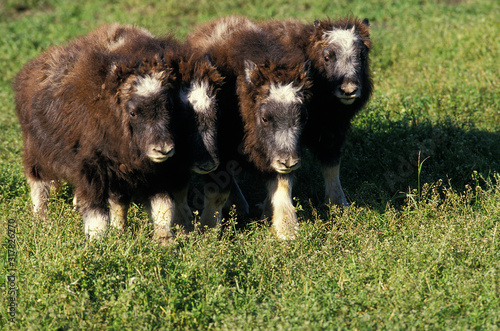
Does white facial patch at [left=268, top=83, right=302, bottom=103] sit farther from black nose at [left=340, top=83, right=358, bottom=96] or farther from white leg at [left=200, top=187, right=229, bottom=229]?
white leg at [left=200, top=187, right=229, bottom=229]

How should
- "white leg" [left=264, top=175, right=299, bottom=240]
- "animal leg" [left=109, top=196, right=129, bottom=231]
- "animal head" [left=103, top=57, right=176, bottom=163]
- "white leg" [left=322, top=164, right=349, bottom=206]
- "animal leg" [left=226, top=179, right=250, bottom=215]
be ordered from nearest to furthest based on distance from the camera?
"animal head" [left=103, top=57, right=176, bottom=163], "animal leg" [left=109, top=196, right=129, bottom=231], "white leg" [left=264, top=175, right=299, bottom=240], "white leg" [left=322, top=164, right=349, bottom=206], "animal leg" [left=226, top=179, right=250, bottom=215]

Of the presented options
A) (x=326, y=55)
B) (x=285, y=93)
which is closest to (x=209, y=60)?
(x=285, y=93)

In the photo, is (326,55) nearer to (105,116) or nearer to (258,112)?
(258,112)

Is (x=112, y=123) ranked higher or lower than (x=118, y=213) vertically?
higher

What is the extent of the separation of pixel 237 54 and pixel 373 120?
117 inches

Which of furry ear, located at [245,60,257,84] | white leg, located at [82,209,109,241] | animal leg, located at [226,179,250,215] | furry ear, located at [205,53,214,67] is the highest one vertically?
furry ear, located at [205,53,214,67]

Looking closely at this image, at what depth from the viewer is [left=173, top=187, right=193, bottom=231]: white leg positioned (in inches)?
260

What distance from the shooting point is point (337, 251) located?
19.0 ft

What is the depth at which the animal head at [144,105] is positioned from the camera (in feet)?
17.6

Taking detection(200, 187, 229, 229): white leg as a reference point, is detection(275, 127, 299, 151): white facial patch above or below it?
above

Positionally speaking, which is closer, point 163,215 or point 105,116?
point 105,116

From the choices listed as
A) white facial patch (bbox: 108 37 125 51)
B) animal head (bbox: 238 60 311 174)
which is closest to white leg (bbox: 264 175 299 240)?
animal head (bbox: 238 60 311 174)

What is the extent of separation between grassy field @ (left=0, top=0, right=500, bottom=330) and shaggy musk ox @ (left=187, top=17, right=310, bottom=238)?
46 cm

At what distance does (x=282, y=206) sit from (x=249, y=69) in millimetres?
1553
